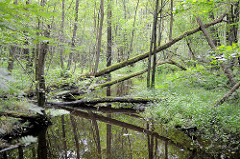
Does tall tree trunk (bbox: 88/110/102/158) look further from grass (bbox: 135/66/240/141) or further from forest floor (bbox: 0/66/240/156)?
grass (bbox: 135/66/240/141)

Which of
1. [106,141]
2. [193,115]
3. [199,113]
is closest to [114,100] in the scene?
[106,141]

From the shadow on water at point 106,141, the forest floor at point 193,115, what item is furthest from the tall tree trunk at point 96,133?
the forest floor at point 193,115

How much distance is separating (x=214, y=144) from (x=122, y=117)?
357cm

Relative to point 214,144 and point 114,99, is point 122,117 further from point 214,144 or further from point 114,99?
point 214,144

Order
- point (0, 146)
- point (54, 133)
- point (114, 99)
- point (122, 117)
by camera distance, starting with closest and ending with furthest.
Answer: point (0, 146)
point (54, 133)
point (122, 117)
point (114, 99)

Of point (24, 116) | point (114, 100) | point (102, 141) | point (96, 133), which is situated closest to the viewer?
point (102, 141)

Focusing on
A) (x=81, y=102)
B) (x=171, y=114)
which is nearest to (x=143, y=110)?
(x=171, y=114)

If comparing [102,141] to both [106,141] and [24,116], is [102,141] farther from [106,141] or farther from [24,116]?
[24,116]

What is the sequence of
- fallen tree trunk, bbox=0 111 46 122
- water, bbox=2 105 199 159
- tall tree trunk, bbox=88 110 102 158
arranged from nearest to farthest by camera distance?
water, bbox=2 105 199 159 < tall tree trunk, bbox=88 110 102 158 < fallen tree trunk, bbox=0 111 46 122

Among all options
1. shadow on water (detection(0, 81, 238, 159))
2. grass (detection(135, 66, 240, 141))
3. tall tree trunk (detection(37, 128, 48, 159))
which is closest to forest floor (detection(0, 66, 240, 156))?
grass (detection(135, 66, 240, 141))

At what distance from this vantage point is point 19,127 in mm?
5043

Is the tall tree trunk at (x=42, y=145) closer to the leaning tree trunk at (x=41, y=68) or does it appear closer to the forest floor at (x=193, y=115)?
the forest floor at (x=193, y=115)

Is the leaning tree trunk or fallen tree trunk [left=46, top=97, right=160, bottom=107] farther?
fallen tree trunk [left=46, top=97, right=160, bottom=107]

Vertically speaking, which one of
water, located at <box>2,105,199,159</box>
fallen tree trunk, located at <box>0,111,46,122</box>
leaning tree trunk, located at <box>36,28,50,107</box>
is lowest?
water, located at <box>2,105,199,159</box>
